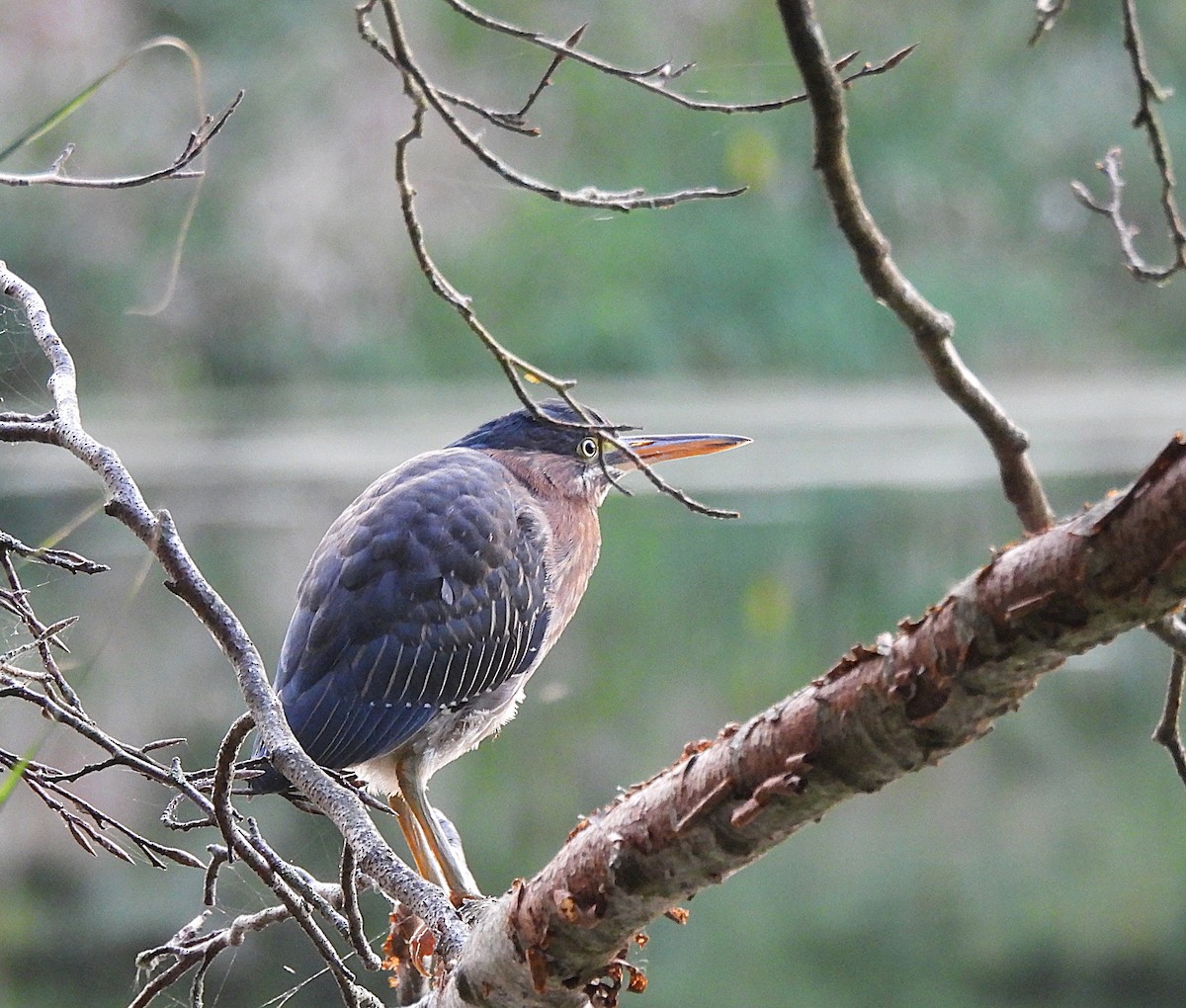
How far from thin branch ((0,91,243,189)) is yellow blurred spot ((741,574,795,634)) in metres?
6.13

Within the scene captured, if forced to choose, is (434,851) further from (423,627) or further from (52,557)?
(52,557)

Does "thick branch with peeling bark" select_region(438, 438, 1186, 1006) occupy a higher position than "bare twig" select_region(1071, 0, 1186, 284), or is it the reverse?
"bare twig" select_region(1071, 0, 1186, 284)

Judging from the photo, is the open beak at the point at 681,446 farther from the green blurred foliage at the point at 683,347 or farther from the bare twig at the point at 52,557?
the green blurred foliage at the point at 683,347

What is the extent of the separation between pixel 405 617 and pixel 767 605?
5.81 metres

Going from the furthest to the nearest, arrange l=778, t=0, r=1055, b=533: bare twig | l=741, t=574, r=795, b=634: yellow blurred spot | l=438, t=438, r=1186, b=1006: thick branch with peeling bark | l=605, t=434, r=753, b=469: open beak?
1. l=741, t=574, r=795, b=634: yellow blurred spot
2. l=605, t=434, r=753, b=469: open beak
3. l=778, t=0, r=1055, b=533: bare twig
4. l=438, t=438, r=1186, b=1006: thick branch with peeling bark

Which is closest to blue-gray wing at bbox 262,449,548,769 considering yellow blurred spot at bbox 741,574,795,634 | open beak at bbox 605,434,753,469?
open beak at bbox 605,434,753,469

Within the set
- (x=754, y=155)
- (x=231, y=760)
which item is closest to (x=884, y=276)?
(x=231, y=760)

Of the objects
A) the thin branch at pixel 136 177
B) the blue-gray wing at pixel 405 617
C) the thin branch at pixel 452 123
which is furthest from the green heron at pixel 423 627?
the thin branch at pixel 452 123

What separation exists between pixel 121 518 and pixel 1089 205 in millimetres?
857

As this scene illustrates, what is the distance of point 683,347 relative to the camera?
23.3ft

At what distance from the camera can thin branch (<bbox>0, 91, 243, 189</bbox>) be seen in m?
0.95

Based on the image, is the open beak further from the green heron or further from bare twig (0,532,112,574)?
bare twig (0,532,112,574)

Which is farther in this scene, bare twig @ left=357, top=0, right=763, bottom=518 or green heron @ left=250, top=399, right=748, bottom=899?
green heron @ left=250, top=399, right=748, bottom=899

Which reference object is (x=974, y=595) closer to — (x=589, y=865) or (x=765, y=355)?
(x=589, y=865)
